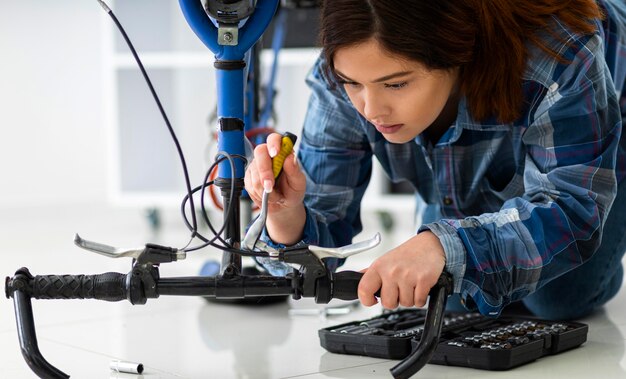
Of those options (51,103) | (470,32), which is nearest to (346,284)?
(470,32)

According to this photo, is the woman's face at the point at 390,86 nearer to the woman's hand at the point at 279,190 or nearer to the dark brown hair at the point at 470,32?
the dark brown hair at the point at 470,32

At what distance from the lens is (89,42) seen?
3.83 meters

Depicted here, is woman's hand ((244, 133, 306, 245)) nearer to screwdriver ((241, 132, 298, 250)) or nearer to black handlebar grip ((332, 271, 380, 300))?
screwdriver ((241, 132, 298, 250))

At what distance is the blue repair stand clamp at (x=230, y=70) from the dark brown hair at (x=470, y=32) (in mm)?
99

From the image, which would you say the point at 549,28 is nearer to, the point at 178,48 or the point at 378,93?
the point at 378,93

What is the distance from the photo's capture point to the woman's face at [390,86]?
1.09 meters

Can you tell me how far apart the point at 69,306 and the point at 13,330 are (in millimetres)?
239

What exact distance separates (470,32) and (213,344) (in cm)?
61

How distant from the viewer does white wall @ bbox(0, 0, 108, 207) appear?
11.9 ft

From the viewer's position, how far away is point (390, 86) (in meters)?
1.11

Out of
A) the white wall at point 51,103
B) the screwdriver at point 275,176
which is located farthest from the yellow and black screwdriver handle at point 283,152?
the white wall at point 51,103

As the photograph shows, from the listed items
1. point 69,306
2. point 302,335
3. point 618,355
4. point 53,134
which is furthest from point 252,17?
point 53,134

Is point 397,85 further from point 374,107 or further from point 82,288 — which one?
point 82,288

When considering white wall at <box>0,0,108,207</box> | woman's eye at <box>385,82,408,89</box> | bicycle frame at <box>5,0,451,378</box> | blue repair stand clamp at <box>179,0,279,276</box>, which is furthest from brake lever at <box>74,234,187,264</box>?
white wall at <box>0,0,108,207</box>
